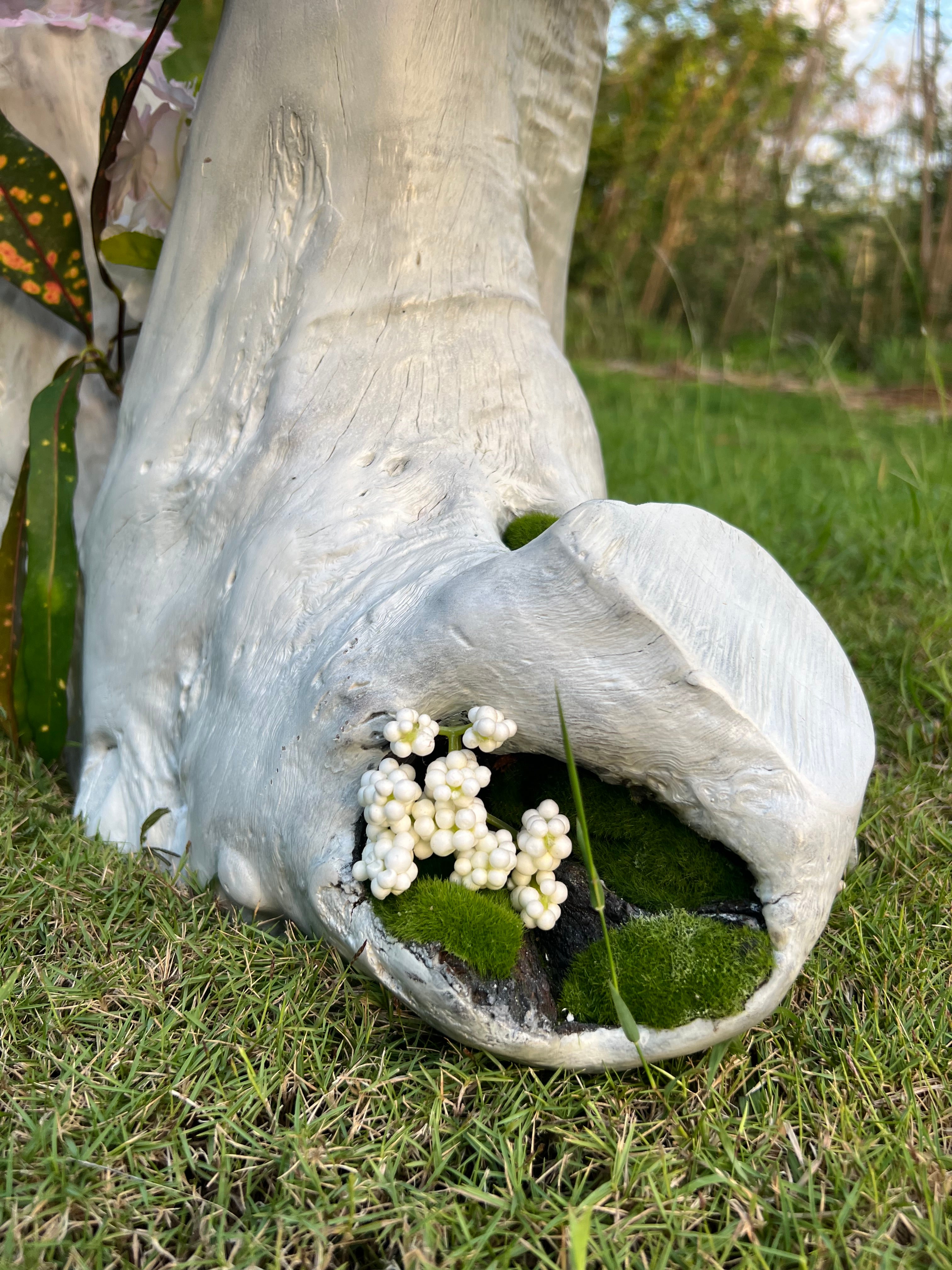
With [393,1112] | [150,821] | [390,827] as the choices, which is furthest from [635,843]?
[150,821]

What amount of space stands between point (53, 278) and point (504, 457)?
0.97 m

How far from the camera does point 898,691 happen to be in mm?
2051

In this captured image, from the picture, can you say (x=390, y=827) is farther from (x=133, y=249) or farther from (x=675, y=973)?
(x=133, y=249)

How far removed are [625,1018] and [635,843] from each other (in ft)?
0.86

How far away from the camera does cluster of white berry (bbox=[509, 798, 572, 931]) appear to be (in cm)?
115

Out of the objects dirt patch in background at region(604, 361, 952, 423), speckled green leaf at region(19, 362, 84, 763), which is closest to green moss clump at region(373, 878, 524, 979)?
speckled green leaf at region(19, 362, 84, 763)

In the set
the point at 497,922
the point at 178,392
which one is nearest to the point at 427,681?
the point at 497,922

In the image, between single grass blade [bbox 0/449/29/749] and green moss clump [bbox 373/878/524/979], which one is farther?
single grass blade [bbox 0/449/29/749]

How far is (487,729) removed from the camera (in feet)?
3.72

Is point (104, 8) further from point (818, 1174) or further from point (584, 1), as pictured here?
point (818, 1174)

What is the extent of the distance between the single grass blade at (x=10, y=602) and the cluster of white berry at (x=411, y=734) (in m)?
1.00

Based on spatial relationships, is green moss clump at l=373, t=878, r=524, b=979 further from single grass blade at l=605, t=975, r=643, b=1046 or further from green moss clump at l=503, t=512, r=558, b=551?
green moss clump at l=503, t=512, r=558, b=551

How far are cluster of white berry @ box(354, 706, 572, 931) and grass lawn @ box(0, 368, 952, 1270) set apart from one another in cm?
19

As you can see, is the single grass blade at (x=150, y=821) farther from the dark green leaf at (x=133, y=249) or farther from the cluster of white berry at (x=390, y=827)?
the dark green leaf at (x=133, y=249)
